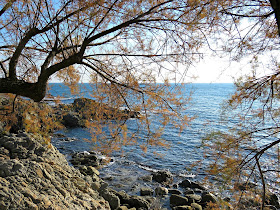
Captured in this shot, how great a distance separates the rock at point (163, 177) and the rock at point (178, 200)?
5.71 ft

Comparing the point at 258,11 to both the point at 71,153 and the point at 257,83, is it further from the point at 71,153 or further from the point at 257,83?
the point at 71,153

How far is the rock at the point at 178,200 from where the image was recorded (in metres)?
7.92

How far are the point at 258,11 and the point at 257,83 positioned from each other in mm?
1200

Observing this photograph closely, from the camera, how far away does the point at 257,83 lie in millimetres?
3828

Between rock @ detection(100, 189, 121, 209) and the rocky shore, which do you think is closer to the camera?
the rocky shore

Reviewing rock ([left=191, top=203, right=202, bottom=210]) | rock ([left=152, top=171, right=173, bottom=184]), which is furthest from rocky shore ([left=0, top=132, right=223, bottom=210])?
rock ([left=152, top=171, right=173, bottom=184])

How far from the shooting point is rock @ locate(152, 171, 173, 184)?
9.92 metres

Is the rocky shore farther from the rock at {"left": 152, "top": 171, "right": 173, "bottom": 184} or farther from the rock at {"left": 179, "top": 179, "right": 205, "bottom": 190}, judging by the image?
the rock at {"left": 179, "top": 179, "right": 205, "bottom": 190}

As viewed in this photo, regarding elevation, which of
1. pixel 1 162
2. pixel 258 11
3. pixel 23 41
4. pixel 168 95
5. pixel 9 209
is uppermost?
pixel 258 11

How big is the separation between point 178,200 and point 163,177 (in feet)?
6.73

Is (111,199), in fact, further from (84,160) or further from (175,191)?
(84,160)

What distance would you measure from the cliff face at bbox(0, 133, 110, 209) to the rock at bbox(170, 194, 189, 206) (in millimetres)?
4204

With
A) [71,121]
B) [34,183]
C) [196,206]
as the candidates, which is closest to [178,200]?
[196,206]

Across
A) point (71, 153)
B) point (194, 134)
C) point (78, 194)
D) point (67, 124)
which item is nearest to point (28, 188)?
point (78, 194)
